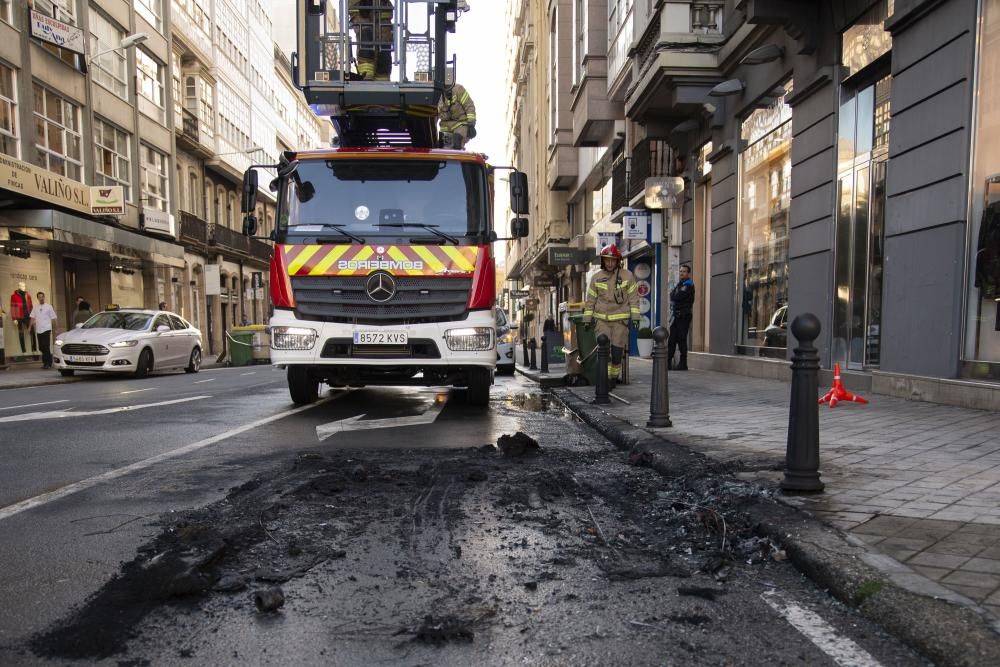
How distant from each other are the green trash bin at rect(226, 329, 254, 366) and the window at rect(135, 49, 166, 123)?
10.8 metres

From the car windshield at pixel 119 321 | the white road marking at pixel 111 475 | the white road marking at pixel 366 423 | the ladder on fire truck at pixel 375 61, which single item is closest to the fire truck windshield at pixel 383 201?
the ladder on fire truck at pixel 375 61

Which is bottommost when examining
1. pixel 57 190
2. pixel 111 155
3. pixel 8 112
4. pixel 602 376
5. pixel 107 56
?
pixel 602 376

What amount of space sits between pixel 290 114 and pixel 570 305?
151 ft

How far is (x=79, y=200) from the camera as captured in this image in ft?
66.3

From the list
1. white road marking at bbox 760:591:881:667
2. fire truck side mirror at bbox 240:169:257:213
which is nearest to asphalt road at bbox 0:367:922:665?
white road marking at bbox 760:591:881:667

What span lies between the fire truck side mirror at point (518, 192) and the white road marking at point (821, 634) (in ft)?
20.6

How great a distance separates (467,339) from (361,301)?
45.9 inches

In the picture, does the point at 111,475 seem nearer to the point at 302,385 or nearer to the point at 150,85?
the point at 302,385

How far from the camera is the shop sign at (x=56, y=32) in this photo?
19234 mm

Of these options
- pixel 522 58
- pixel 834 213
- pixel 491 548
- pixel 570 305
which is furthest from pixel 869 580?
pixel 522 58

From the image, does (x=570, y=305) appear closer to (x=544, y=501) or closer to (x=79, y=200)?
(x=544, y=501)

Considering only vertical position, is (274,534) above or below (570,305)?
below

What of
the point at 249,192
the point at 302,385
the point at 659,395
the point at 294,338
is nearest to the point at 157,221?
the point at 249,192

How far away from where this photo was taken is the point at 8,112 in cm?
1869
